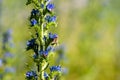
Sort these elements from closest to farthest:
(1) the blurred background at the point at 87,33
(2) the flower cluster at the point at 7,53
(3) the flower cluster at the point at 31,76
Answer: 1. (3) the flower cluster at the point at 31,76
2. (2) the flower cluster at the point at 7,53
3. (1) the blurred background at the point at 87,33

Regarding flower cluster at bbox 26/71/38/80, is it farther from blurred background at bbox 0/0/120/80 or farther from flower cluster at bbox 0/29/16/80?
blurred background at bbox 0/0/120/80

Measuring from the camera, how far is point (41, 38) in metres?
4.94

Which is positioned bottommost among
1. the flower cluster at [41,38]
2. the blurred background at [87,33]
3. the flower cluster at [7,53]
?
the flower cluster at [41,38]

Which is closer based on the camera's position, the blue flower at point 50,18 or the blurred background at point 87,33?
the blue flower at point 50,18

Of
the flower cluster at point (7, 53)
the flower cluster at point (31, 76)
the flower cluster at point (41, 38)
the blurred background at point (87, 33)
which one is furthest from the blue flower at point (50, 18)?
the blurred background at point (87, 33)

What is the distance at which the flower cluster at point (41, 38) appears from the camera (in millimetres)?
4898

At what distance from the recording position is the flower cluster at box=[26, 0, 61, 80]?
16.1 ft

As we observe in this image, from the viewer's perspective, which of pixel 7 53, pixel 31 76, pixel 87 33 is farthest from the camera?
pixel 87 33

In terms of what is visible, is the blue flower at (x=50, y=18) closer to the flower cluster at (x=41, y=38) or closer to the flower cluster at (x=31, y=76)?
the flower cluster at (x=41, y=38)

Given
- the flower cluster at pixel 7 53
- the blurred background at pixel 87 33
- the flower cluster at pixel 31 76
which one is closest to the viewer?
the flower cluster at pixel 31 76

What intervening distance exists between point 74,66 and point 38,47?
12.8 m

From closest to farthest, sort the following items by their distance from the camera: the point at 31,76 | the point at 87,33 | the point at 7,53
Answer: the point at 31,76 → the point at 7,53 → the point at 87,33

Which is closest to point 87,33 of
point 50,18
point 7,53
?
point 7,53

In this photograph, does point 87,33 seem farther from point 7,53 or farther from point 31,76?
point 31,76
